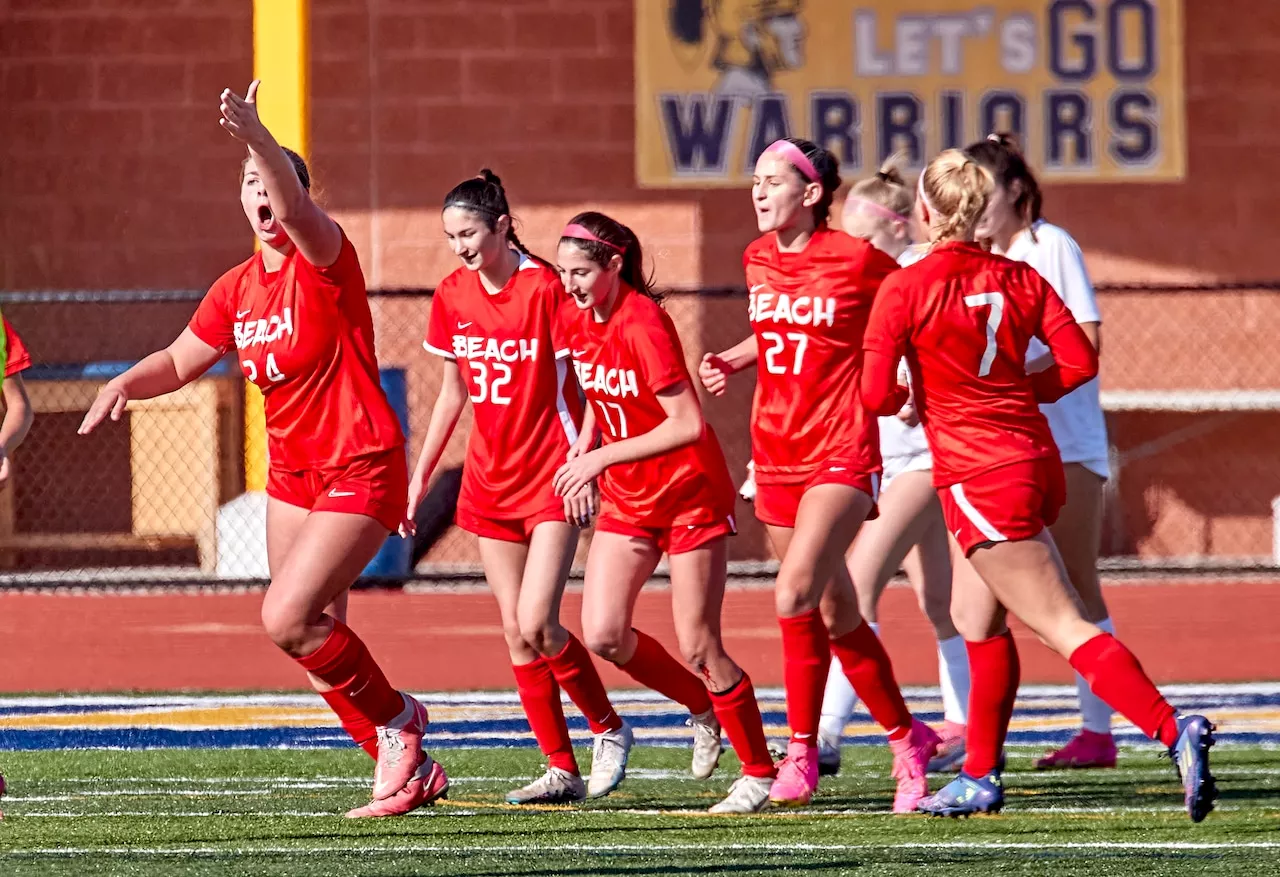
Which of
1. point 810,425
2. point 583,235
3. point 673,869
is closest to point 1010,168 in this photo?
point 810,425

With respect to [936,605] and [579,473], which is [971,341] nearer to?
[579,473]

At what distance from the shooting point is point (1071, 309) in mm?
6602

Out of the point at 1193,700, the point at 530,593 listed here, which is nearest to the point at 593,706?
the point at 530,593

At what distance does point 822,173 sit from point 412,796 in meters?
2.12

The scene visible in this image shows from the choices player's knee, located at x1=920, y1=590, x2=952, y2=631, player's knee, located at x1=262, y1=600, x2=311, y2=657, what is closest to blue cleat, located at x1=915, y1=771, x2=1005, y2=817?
player's knee, located at x1=920, y1=590, x2=952, y2=631

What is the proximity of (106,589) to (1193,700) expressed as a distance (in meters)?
5.60

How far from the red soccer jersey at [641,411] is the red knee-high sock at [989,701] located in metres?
0.90

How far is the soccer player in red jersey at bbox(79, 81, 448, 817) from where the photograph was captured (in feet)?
19.4

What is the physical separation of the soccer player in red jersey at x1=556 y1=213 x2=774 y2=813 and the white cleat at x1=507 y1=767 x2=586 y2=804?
1.24 feet

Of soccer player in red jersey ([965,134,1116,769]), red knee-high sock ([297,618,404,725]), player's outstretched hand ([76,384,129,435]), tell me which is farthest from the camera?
soccer player in red jersey ([965,134,1116,769])

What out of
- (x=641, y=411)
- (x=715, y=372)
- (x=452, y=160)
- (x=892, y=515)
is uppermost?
(x=452, y=160)

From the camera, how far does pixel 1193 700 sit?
31.7 ft

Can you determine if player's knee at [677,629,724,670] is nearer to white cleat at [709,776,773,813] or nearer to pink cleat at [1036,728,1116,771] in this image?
white cleat at [709,776,773,813]

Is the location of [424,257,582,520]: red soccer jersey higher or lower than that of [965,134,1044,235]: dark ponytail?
lower
